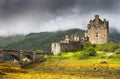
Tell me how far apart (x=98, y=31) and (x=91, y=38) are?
4.30m

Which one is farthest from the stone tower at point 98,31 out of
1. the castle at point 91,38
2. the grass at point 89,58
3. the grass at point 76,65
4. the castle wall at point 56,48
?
the grass at point 89,58

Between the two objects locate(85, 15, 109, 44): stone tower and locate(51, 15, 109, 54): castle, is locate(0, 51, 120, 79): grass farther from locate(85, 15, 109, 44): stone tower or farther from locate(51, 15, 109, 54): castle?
locate(85, 15, 109, 44): stone tower

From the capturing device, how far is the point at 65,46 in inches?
6033

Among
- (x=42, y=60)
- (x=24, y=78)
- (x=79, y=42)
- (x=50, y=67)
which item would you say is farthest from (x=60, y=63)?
(x=24, y=78)

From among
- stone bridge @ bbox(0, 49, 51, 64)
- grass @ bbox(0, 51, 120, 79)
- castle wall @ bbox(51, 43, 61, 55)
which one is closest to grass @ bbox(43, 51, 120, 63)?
grass @ bbox(0, 51, 120, 79)

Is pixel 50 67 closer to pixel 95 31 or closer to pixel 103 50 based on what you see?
pixel 103 50

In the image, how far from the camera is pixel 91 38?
16275cm

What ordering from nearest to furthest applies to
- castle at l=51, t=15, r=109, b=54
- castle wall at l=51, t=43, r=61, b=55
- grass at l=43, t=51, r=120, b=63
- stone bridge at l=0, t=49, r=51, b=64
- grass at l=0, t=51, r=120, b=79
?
grass at l=0, t=51, r=120, b=79, grass at l=43, t=51, r=120, b=63, stone bridge at l=0, t=49, r=51, b=64, castle wall at l=51, t=43, r=61, b=55, castle at l=51, t=15, r=109, b=54

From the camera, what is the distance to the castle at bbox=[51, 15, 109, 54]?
15350 centimetres

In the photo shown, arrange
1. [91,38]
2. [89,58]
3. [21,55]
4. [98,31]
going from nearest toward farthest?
1. [89,58]
2. [21,55]
3. [98,31]
4. [91,38]

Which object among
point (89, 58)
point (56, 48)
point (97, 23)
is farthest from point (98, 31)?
point (89, 58)

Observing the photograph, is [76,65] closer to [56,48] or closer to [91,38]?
[56,48]

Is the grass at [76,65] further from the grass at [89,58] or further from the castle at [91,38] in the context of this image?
the castle at [91,38]

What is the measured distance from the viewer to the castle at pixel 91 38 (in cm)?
15350
